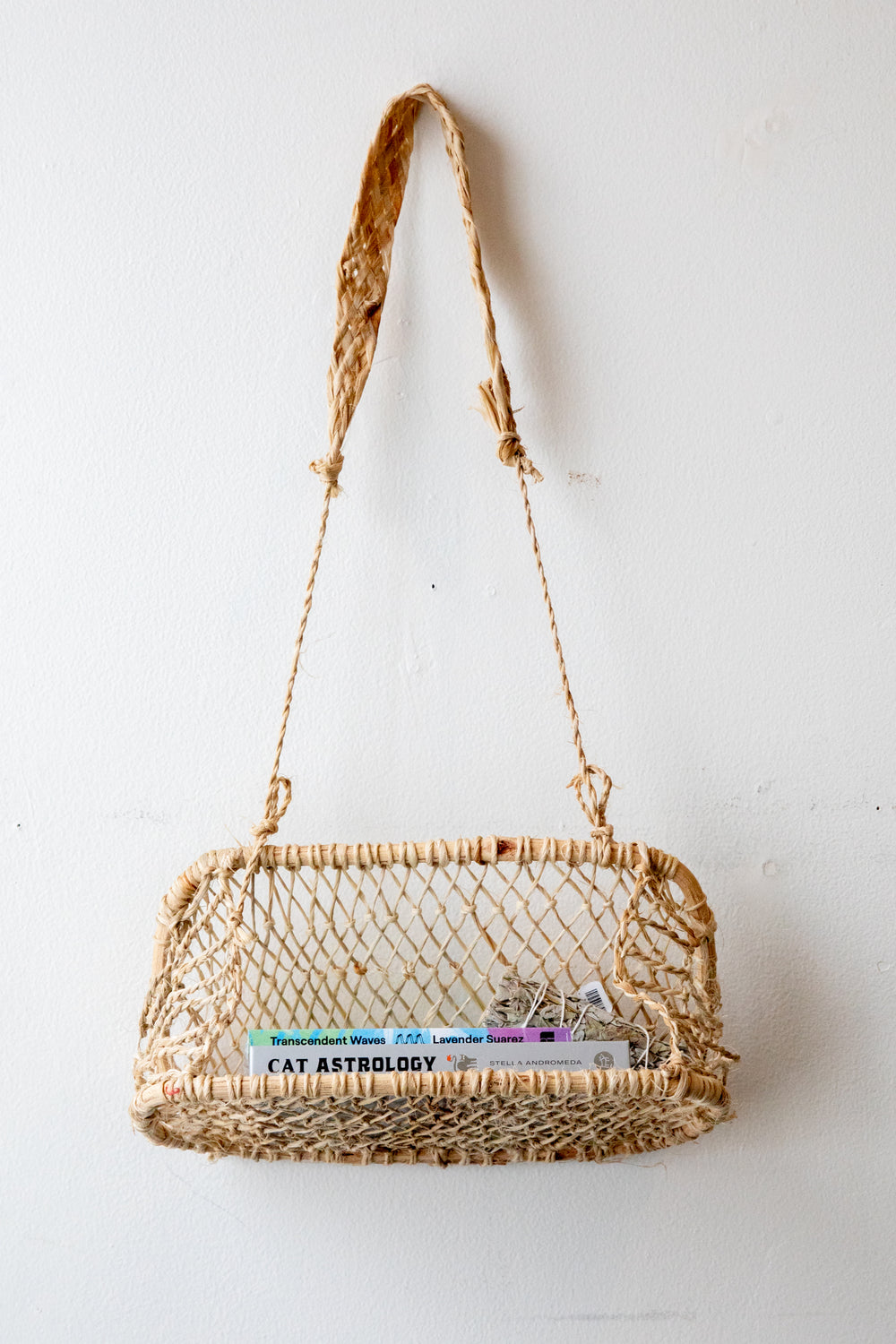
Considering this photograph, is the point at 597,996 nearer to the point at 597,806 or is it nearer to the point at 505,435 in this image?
the point at 597,806

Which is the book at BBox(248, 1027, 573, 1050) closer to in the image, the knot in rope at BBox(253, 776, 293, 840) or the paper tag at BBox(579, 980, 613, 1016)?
the paper tag at BBox(579, 980, 613, 1016)

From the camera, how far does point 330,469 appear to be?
0.93m

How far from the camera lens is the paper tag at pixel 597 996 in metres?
0.85

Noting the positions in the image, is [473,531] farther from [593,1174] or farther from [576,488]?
[593,1174]

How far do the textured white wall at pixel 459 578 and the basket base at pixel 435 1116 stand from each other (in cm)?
6

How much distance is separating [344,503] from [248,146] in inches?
13.6

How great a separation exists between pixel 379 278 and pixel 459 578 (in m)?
0.28

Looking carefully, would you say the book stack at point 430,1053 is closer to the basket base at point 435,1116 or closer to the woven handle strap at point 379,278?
the basket base at point 435,1116

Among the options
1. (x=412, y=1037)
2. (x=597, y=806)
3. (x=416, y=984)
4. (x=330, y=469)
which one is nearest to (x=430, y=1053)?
(x=412, y=1037)

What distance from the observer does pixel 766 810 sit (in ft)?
3.17

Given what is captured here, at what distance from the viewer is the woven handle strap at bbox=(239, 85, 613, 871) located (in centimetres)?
93

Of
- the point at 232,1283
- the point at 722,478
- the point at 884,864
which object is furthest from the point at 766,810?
the point at 232,1283

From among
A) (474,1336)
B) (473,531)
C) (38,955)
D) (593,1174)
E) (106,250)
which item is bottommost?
(474,1336)

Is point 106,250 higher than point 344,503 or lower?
higher
